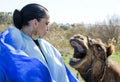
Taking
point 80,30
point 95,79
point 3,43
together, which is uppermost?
point 3,43

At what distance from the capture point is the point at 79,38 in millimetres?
5859

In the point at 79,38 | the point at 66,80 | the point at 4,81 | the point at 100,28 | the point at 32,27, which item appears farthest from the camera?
the point at 100,28

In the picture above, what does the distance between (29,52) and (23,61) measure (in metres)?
0.27

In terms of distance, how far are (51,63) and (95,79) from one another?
1.05m

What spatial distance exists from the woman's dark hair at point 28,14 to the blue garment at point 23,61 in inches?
6.6

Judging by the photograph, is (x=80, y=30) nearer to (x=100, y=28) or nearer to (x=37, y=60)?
(x=100, y=28)

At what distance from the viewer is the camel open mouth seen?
18.8 ft

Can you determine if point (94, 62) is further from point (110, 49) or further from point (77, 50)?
point (77, 50)

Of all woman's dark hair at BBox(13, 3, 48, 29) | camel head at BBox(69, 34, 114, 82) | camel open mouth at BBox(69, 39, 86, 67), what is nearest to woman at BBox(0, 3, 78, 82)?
woman's dark hair at BBox(13, 3, 48, 29)

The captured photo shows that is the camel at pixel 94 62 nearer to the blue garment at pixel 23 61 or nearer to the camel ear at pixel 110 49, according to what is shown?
the camel ear at pixel 110 49

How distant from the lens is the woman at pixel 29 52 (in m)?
4.79

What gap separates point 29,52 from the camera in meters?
5.11

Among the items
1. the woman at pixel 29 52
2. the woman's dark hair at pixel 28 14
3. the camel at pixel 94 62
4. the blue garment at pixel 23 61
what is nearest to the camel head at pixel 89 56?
the camel at pixel 94 62

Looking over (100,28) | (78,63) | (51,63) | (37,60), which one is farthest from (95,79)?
(100,28)
